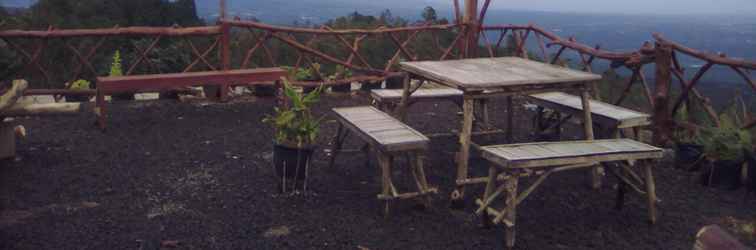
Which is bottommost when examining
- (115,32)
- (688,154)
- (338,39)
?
(688,154)

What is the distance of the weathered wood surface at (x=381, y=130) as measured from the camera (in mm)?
4414

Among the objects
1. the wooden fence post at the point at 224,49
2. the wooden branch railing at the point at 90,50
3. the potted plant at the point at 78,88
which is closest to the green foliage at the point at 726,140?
the wooden fence post at the point at 224,49

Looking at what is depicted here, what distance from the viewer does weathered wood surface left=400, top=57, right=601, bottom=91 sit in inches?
187

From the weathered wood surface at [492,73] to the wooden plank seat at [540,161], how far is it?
1.84 ft

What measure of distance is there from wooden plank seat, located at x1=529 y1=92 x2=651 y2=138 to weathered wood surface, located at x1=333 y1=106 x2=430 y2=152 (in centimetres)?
165

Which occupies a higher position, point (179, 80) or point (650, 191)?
point (179, 80)

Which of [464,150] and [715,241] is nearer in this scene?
[715,241]

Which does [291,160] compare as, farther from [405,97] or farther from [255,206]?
[405,97]

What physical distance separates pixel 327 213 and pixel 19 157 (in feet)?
9.61

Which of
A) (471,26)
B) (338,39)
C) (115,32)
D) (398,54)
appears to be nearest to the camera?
(115,32)

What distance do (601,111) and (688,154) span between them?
2.57 ft

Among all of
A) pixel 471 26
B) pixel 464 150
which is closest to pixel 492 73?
pixel 464 150

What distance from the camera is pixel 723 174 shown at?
525 centimetres

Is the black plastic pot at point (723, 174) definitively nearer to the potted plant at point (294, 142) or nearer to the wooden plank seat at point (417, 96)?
the wooden plank seat at point (417, 96)
